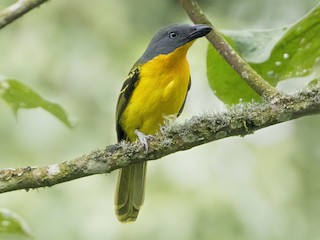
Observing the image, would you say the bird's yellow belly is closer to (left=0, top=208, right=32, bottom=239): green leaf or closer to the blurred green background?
(left=0, top=208, right=32, bottom=239): green leaf

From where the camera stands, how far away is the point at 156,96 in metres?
4.16

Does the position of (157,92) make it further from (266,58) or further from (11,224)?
(11,224)

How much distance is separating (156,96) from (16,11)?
138 cm

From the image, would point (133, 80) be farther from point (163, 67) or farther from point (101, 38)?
point (101, 38)

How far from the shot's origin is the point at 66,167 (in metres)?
2.88

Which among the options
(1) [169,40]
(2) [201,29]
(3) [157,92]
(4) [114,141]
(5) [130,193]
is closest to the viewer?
(2) [201,29]

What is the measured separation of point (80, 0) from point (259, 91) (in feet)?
15.0

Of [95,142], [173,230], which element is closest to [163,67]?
[173,230]

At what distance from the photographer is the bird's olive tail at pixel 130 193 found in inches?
177

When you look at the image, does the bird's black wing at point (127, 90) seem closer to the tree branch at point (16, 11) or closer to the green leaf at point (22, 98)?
the green leaf at point (22, 98)

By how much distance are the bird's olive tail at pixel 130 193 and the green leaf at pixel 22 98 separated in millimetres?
1410

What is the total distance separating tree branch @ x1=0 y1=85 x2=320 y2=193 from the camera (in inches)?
110

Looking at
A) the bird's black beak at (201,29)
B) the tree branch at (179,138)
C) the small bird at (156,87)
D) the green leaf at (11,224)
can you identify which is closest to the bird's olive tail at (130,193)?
the small bird at (156,87)

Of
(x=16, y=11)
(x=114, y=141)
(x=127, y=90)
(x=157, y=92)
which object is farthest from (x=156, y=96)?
(x=114, y=141)
